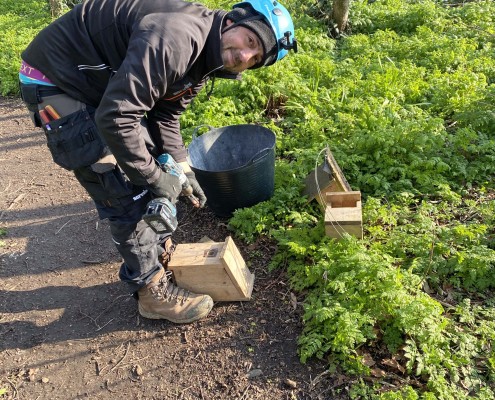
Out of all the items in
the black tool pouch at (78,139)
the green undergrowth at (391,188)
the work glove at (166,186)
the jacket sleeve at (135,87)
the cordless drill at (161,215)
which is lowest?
the green undergrowth at (391,188)

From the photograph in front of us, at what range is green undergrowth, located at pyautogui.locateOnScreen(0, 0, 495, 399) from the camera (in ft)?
9.17

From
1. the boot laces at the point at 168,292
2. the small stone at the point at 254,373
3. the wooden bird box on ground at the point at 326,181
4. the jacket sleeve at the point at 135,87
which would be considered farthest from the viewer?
the wooden bird box on ground at the point at 326,181

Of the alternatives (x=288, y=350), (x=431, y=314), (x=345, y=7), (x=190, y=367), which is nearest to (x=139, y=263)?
(x=190, y=367)

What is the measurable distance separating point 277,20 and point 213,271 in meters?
1.73

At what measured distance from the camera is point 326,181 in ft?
12.4

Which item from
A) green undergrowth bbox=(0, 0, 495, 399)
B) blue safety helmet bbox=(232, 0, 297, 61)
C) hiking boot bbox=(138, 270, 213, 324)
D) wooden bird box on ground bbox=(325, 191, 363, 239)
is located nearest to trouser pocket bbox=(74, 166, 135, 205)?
hiking boot bbox=(138, 270, 213, 324)

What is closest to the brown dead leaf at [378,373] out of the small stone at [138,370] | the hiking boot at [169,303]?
the hiking boot at [169,303]

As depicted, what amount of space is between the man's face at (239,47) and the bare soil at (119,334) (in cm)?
173

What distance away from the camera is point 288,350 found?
3021mm

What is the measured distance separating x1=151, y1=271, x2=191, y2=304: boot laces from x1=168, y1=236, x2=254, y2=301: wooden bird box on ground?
0.07 metres

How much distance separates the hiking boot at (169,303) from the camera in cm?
323

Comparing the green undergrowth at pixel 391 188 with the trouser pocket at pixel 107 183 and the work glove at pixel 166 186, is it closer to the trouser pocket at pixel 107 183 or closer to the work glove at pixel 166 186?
the work glove at pixel 166 186

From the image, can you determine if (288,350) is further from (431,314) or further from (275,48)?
(275,48)

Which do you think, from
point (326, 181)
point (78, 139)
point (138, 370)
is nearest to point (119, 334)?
point (138, 370)
